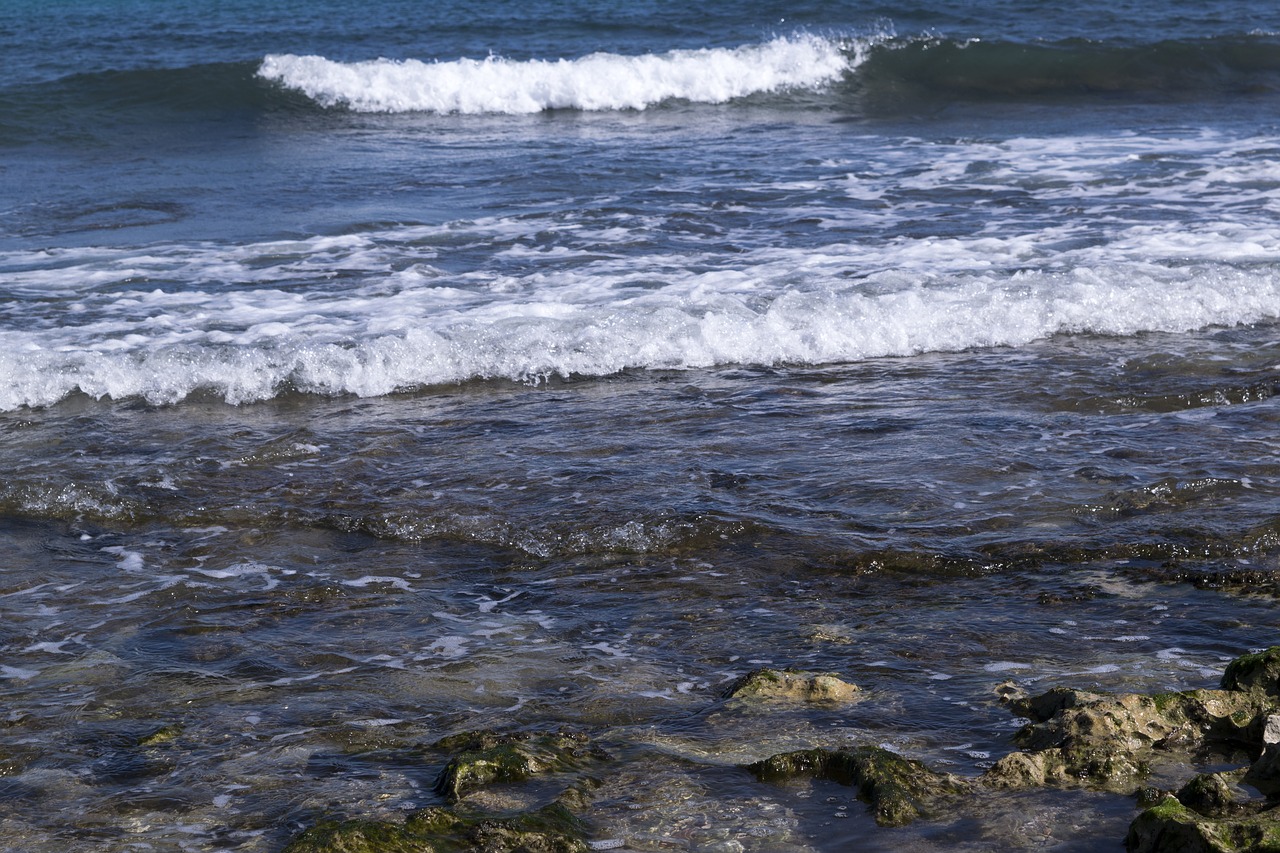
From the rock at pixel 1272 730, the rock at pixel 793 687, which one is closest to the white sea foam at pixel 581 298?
the rock at pixel 793 687

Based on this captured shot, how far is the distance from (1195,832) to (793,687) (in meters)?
1.07

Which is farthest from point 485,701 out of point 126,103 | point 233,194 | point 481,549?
point 126,103

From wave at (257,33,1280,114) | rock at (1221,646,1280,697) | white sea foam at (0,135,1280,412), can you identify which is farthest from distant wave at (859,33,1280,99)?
rock at (1221,646,1280,697)

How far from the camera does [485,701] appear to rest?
3229mm

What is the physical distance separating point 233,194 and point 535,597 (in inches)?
320

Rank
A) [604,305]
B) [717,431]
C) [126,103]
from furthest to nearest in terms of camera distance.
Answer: [126,103] < [604,305] < [717,431]

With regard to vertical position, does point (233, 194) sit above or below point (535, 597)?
above

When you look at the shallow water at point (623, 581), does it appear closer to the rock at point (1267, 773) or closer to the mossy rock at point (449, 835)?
the mossy rock at point (449, 835)

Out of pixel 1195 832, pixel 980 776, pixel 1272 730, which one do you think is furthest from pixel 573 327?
pixel 1195 832

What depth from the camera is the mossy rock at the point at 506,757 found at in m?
2.72

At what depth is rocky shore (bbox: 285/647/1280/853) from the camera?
8.04ft

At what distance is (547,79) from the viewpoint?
16.3 m

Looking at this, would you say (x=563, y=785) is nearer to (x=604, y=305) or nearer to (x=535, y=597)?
(x=535, y=597)

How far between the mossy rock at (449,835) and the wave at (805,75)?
14.0 metres
